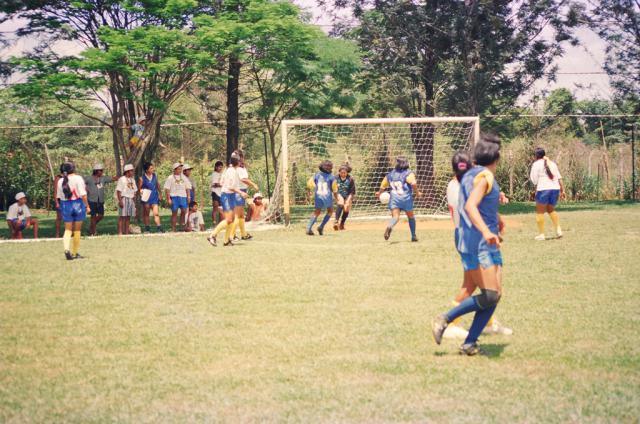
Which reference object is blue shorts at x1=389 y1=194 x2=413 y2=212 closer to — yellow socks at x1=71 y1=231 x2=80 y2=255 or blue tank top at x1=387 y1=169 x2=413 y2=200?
blue tank top at x1=387 y1=169 x2=413 y2=200

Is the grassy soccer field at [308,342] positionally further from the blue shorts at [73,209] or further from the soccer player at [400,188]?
the soccer player at [400,188]

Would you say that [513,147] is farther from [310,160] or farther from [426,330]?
[426,330]

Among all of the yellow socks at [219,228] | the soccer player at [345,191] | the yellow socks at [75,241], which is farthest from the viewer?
the soccer player at [345,191]

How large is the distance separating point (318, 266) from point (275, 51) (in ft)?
36.9

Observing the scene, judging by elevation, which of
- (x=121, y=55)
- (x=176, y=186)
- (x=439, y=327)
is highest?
(x=121, y=55)

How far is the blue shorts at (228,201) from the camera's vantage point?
15341 mm

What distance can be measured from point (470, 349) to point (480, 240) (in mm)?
937

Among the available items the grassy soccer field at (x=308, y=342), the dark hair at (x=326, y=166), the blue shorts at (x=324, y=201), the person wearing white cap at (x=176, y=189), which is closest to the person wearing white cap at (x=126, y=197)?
the person wearing white cap at (x=176, y=189)

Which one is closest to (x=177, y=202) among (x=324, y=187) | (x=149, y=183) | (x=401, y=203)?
(x=149, y=183)

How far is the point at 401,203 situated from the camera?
15.6 metres

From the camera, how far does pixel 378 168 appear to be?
26078 millimetres

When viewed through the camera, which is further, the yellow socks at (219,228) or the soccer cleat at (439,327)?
the yellow socks at (219,228)

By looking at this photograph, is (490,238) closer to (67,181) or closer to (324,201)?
(67,181)

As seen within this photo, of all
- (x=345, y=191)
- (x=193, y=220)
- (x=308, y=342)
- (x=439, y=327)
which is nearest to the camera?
(x=439, y=327)
